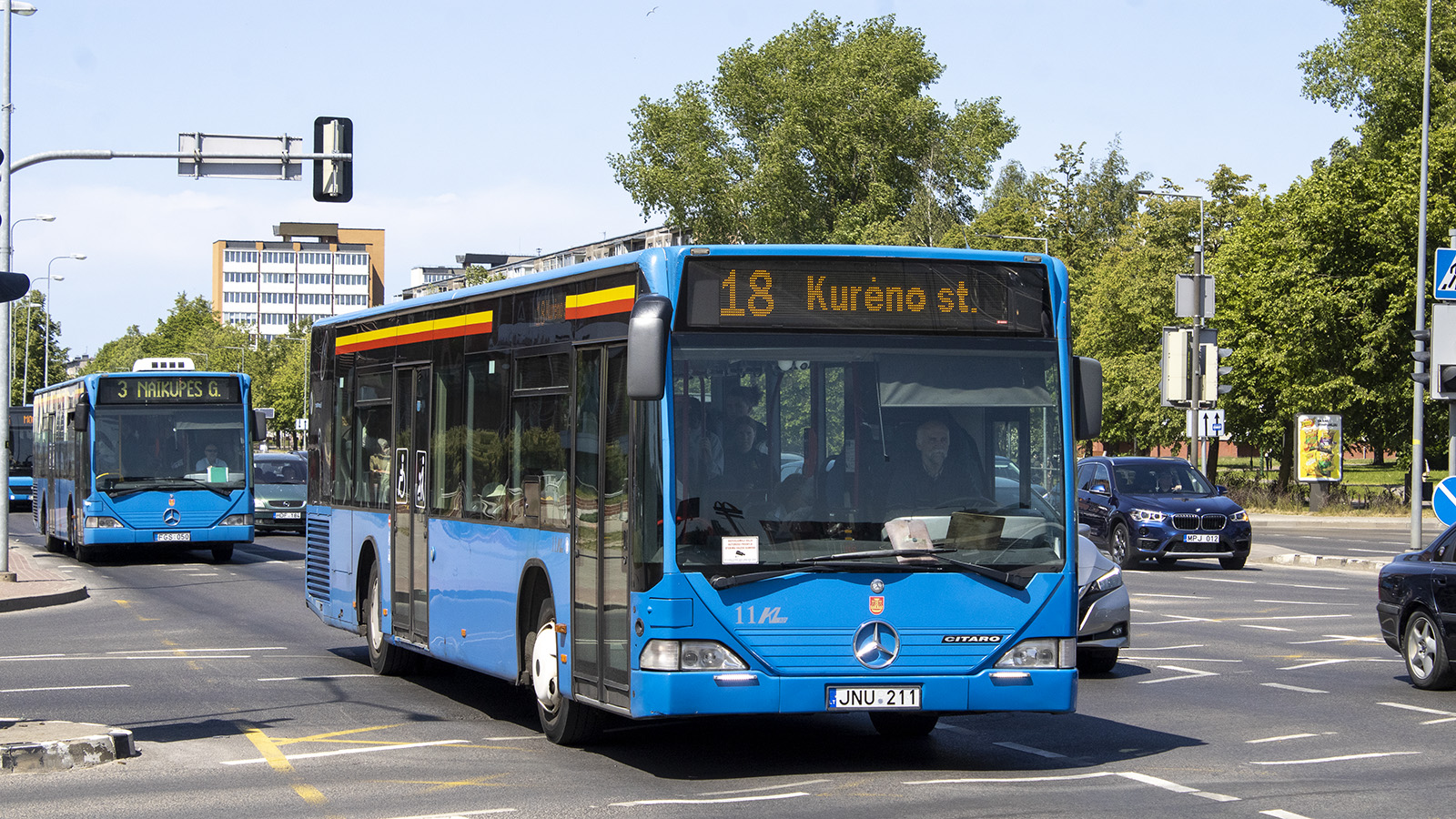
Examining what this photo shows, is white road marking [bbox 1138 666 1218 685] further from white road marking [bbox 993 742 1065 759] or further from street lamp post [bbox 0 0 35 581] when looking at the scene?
street lamp post [bbox 0 0 35 581]

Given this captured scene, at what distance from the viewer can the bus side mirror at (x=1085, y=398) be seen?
9469 mm

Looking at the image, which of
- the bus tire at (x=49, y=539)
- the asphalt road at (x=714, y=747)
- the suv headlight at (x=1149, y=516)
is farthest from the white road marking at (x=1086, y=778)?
the bus tire at (x=49, y=539)

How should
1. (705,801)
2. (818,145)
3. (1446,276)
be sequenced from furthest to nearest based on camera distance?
(818,145) → (1446,276) → (705,801)

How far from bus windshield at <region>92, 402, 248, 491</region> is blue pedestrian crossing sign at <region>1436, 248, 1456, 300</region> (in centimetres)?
1868

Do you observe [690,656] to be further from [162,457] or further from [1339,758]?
[162,457]

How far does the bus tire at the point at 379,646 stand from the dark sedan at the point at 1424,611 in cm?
767

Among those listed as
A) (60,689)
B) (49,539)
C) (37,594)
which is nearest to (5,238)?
(37,594)

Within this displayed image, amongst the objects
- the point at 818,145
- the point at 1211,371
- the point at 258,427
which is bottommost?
the point at 258,427

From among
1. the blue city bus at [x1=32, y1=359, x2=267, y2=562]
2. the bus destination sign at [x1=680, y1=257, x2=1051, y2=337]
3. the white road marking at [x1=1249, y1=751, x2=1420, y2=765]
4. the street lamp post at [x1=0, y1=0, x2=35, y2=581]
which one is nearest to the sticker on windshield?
the bus destination sign at [x1=680, y1=257, x2=1051, y2=337]

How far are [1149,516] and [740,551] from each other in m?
19.8

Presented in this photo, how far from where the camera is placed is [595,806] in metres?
8.27

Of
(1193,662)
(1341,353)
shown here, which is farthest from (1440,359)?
(1341,353)

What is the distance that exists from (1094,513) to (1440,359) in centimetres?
1062

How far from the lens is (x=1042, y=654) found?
364 inches
